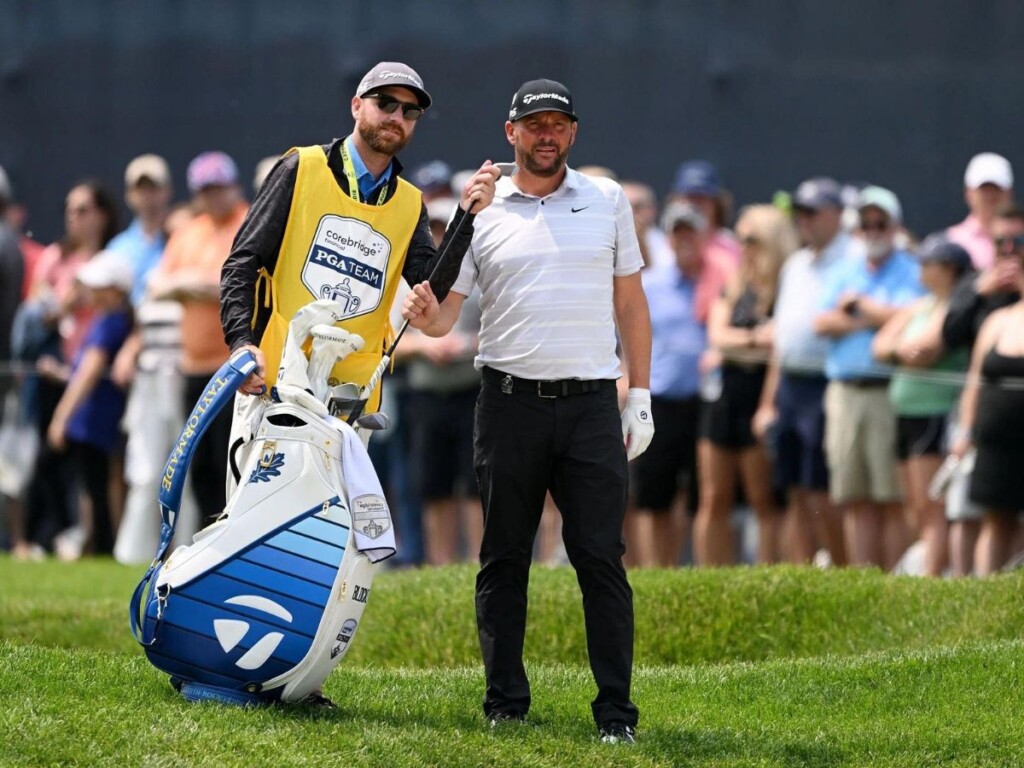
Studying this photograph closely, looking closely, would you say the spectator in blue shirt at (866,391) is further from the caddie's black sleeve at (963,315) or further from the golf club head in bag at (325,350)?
the golf club head in bag at (325,350)

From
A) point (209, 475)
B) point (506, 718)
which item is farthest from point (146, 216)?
point (506, 718)

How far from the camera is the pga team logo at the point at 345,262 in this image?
7.61 m

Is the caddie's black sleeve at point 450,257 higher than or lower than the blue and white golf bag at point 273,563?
higher

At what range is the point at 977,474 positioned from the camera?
37.9 ft

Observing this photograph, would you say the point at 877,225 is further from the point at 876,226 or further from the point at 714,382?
the point at 714,382

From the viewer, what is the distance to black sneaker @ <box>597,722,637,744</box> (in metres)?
7.25

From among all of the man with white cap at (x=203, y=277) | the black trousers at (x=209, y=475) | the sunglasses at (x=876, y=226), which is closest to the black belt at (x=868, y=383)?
the sunglasses at (x=876, y=226)

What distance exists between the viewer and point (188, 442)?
24.0 feet

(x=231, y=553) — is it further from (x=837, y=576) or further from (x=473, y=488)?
(x=473, y=488)

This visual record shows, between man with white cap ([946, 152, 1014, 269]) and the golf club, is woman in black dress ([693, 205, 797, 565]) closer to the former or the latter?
man with white cap ([946, 152, 1014, 269])

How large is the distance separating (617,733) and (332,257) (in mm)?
2015

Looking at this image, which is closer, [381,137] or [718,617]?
[381,137]

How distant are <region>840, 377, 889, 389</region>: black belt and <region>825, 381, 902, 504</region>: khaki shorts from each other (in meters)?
0.01

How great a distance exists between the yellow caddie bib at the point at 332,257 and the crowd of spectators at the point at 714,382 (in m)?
4.98
